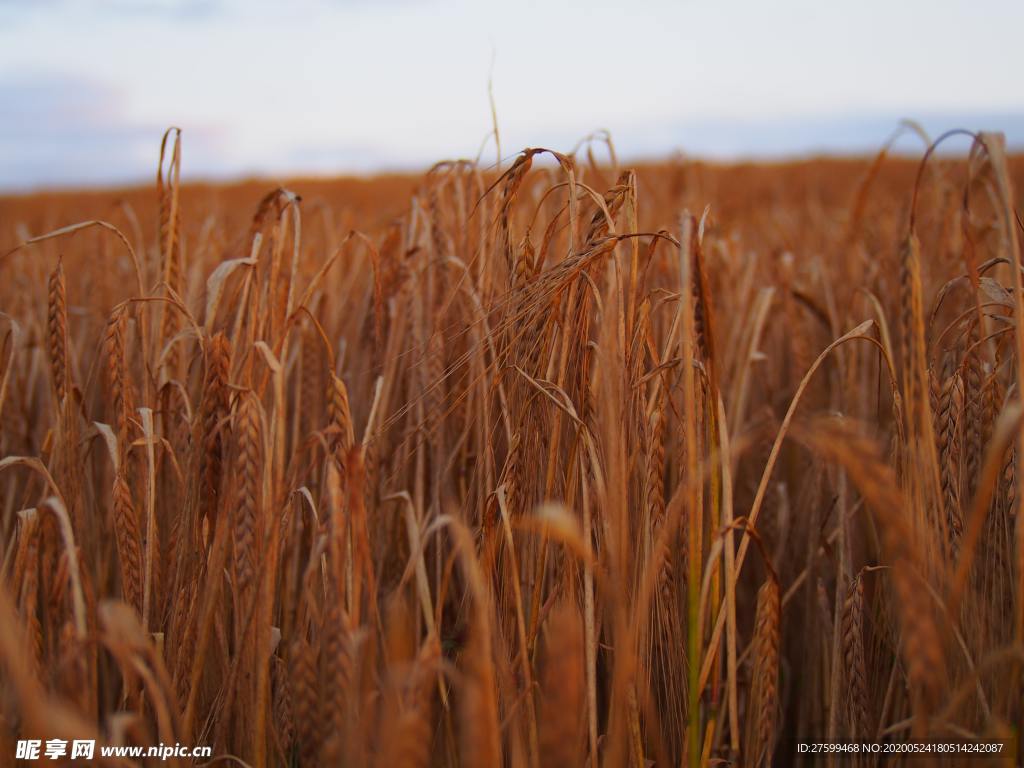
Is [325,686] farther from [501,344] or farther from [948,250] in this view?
[948,250]

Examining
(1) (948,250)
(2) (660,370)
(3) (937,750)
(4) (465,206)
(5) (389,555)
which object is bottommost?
(3) (937,750)

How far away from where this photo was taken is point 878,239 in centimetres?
204

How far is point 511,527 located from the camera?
0.86m

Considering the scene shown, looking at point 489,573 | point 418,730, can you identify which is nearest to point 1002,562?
point 489,573

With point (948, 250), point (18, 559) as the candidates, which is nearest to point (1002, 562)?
point (18, 559)

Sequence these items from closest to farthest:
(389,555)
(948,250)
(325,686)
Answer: (325,686)
(389,555)
(948,250)

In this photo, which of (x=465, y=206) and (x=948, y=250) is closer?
(x=465, y=206)

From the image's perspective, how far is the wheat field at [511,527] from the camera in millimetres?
641

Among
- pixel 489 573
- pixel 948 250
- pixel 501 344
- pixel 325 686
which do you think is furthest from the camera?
pixel 948 250

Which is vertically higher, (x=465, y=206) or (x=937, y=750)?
(x=465, y=206)

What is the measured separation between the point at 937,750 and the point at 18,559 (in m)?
1.04

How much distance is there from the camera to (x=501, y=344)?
1.05 meters

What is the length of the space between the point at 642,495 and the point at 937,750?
0.42 m

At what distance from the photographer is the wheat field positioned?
0.64 metres
